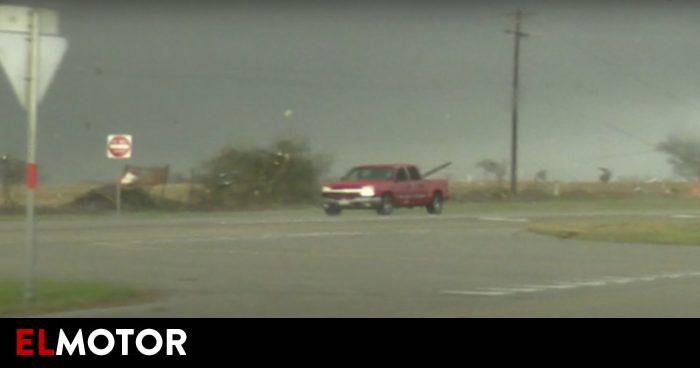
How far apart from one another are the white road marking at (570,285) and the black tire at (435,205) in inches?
1126

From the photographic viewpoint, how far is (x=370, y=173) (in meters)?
49.4

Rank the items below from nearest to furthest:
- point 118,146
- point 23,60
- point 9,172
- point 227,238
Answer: point 23,60 → point 227,238 → point 118,146 → point 9,172

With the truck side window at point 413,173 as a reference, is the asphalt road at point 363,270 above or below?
below

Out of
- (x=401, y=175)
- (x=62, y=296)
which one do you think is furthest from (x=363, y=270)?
(x=401, y=175)

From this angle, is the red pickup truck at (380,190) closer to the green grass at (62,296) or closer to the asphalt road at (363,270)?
the asphalt road at (363,270)

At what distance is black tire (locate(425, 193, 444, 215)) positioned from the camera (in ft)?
169

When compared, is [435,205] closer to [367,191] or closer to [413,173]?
[413,173]

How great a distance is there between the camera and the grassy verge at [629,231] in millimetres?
32781

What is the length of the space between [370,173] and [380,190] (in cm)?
147

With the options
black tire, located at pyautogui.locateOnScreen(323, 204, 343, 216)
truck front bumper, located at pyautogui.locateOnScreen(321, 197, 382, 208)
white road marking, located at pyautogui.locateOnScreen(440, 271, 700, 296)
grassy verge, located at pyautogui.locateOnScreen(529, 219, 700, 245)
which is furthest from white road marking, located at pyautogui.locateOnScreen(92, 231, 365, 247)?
black tire, located at pyautogui.locateOnScreen(323, 204, 343, 216)

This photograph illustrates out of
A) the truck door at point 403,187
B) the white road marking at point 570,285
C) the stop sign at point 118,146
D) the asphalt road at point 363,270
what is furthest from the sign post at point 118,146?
the white road marking at point 570,285

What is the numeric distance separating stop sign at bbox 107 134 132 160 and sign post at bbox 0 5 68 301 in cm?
2650

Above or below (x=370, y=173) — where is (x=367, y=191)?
below

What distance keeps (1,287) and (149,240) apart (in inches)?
476
